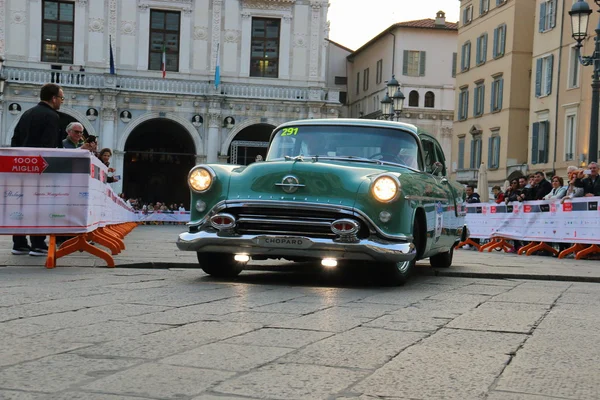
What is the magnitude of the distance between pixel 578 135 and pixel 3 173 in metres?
31.4

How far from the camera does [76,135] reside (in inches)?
456

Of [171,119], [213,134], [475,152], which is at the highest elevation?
[171,119]

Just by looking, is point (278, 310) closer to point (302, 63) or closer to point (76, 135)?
point (76, 135)

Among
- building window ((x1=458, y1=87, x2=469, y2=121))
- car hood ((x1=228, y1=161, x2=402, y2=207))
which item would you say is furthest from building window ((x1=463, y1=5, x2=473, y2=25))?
car hood ((x1=228, y1=161, x2=402, y2=207))

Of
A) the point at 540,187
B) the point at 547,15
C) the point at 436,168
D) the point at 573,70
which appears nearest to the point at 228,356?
the point at 436,168

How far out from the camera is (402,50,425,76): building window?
61.2 m

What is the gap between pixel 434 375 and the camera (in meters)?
4.14

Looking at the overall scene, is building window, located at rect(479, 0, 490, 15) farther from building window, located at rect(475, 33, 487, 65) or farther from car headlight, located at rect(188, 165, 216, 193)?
car headlight, located at rect(188, 165, 216, 193)

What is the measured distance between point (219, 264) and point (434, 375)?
4.89m

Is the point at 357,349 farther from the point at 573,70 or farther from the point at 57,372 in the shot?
the point at 573,70

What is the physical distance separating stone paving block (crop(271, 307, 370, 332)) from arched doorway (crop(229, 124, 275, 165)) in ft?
118

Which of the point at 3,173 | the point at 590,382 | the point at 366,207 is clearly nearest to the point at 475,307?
the point at 366,207

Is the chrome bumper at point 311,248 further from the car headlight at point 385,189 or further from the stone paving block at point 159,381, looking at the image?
the stone paving block at point 159,381

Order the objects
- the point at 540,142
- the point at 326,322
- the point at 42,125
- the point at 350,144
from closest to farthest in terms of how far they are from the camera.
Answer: the point at 326,322, the point at 350,144, the point at 42,125, the point at 540,142
